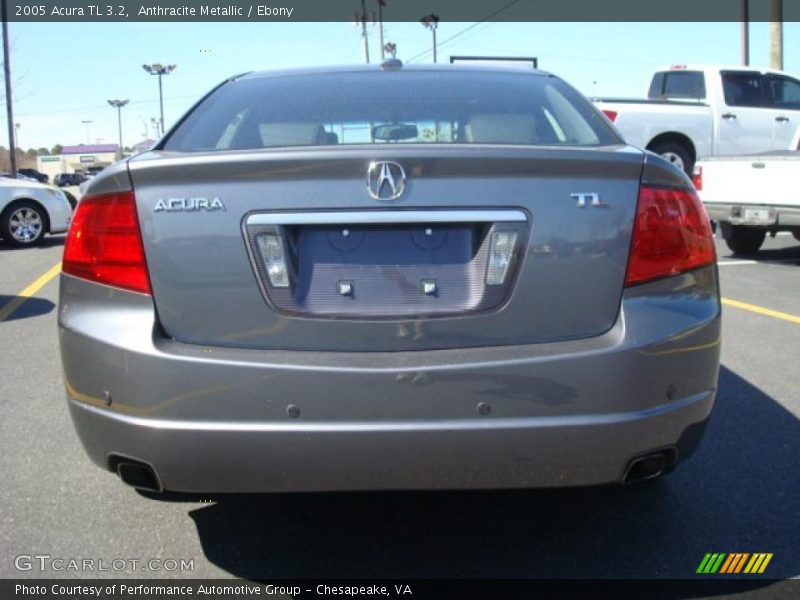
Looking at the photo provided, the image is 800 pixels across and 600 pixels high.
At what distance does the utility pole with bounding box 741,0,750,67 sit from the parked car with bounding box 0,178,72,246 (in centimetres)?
1823

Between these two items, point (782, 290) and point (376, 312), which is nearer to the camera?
point (376, 312)

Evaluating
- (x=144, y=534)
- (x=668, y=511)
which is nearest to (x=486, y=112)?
(x=668, y=511)

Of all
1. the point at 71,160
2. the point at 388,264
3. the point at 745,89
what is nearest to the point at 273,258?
the point at 388,264

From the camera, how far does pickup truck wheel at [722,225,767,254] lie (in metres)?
10.4

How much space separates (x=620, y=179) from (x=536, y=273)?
39cm

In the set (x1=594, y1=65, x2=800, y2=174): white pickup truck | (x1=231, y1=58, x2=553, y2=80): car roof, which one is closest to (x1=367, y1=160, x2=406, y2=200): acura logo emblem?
(x1=231, y1=58, x2=553, y2=80): car roof

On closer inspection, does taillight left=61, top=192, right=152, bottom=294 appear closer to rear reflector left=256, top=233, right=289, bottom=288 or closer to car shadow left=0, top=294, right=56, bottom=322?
rear reflector left=256, top=233, right=289, bottom=288

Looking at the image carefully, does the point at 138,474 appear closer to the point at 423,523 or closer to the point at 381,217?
the point at 381,217

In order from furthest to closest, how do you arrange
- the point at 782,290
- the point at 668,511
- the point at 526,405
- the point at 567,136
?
the point at 782,290 → the point at 668,511 → the point at 567,136 → the point at 526,405

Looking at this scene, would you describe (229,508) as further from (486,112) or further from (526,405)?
(486,112)

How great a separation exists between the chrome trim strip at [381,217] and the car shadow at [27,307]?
5504mm

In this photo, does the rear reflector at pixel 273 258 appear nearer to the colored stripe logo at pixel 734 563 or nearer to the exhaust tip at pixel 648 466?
the exhaust tip at pixel 648 466

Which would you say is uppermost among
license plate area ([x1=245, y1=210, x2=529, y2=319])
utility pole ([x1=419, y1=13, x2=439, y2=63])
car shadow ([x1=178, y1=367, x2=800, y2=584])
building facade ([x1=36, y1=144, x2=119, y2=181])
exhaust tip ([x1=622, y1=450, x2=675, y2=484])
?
utility pole ([x1=419, y1=13, x2=439, y2=63])

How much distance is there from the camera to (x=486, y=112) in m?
3.15
